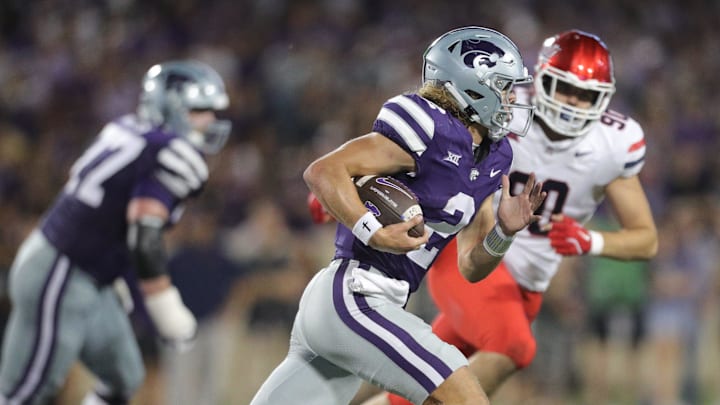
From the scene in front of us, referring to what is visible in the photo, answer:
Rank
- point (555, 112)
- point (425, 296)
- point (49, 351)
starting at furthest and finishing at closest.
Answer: point (425, 296) < point (49, 351) < point (555, 112)

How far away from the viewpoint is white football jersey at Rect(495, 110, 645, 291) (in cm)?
424

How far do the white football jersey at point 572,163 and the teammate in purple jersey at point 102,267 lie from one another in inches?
55.2

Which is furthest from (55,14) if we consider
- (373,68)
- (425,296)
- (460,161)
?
(460,161)

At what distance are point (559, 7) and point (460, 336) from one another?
6.46 meters

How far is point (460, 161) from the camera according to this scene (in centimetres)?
331

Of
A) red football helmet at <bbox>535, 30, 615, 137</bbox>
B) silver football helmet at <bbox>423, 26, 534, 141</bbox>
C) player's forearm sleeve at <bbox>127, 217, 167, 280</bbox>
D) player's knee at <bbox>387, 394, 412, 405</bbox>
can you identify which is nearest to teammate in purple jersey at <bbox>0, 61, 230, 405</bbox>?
player's forearm sleeve at <bbox>127, 217, 167, 280</bbox>

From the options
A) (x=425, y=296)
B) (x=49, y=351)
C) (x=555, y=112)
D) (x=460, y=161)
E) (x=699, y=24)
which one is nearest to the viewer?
(x=460, y=161)

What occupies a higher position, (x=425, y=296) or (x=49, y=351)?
(x=49, y=351)

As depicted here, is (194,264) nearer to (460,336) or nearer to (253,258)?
(253,258)

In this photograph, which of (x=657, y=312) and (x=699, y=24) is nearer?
(x=657, y=312)

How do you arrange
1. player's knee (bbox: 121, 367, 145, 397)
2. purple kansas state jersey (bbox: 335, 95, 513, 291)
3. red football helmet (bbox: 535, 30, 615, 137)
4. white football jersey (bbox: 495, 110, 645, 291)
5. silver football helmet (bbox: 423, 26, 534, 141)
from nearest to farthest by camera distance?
purple kansas state jersey (bbox: 335, 95, 513, 291) < silver football helmet (bbox: 423, 26, 534, 141) < red football helmet (bbox: 535, 30, 615, 137) < white football jersey (bbox: 495, 110, 645, 291) < player's knee (bbox: 121, 367, 145, 397)

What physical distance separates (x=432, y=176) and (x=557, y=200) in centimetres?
113

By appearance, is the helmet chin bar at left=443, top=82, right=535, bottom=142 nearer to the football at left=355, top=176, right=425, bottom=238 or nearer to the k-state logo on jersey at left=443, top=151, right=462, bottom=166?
the k-state logo on jersey at left=443, top=151, right=462, bottom=166

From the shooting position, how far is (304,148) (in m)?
8.62
